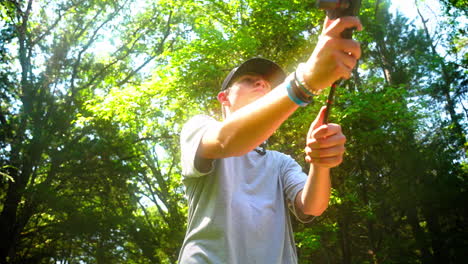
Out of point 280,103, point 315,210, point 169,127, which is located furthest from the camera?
point 169,127

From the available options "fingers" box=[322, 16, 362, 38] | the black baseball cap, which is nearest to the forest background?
the black baseball cap

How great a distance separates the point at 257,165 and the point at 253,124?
87 cm

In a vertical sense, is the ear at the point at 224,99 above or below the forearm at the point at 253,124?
above

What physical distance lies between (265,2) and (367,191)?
27.6ft

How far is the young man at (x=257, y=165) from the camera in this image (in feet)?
3.53

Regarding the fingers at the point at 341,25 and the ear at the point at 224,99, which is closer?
the fingers at the point at 341,25

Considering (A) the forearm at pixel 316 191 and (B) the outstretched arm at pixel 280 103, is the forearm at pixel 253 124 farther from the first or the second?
(A) the forearm at pixel 316 191

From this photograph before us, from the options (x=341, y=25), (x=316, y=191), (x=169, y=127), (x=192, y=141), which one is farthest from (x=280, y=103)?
(x=169, y=127)

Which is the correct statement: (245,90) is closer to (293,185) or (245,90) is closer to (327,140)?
(293,185)

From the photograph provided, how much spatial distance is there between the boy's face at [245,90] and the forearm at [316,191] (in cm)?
57

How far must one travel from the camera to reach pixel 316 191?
173 centimetres

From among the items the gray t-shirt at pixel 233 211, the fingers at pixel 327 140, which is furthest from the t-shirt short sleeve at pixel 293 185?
the fingers at pixel 327 140

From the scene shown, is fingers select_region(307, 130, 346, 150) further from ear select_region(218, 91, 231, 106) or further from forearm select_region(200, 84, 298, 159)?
ear select_region(218, 91, 231, 106)

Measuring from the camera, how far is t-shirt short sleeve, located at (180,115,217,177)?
1488mm
